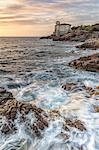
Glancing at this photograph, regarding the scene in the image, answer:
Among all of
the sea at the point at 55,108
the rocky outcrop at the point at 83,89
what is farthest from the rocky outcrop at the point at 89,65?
the rocky outcrop at the point at 83,89

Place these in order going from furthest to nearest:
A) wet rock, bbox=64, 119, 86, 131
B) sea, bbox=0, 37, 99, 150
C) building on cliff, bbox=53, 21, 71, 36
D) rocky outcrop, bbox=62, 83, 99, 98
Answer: building on cliff, bbox=53, 21, 71, 36 → rocky outcrop, bbox=62, 83, 99, 98 → wet rock, bbox=64, 119, 86, 131 → sea, bbox=0, 37, 99, 150

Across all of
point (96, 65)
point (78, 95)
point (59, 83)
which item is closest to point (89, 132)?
point (78, 95)

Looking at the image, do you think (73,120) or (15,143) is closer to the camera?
(15,143)

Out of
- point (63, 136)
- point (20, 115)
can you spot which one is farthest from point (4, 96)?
point (63, 136)

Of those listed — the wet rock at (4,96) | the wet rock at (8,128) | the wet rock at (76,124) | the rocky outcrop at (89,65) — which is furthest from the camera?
the rocky outcrop at (89,65)

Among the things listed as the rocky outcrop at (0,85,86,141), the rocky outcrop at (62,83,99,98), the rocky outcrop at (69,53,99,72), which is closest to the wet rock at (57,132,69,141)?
the rocky outcrop at (0,85,86,141)

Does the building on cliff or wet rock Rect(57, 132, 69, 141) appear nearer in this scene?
wet rock Rect(57, 132, 69, 141)

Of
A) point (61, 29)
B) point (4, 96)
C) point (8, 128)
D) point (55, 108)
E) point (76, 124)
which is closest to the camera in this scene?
point (8, 128)

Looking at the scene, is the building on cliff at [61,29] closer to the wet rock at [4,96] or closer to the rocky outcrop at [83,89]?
the rocky outcrop at [83,89]

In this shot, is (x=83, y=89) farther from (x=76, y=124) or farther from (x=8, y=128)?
(x=8, y=128)

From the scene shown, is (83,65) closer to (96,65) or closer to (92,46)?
(96,65)

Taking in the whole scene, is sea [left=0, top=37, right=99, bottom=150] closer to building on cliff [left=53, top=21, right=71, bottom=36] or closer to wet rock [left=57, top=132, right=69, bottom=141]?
wet rock [left=57, top=132, right=69, bottom=141]

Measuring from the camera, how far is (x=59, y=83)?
47.2ft

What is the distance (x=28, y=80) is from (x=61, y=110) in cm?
669
